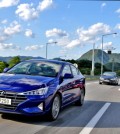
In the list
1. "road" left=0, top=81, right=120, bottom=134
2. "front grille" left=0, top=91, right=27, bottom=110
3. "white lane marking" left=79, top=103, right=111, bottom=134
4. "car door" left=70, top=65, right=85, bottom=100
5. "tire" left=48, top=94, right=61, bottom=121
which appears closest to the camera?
"road" left=0, top=81, right=120, bottom=134

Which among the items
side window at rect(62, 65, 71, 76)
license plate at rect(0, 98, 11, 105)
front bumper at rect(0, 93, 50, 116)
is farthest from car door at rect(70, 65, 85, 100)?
license plate at rect(0, 98, 11, 105)

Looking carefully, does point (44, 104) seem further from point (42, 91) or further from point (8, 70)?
point (8, 70)

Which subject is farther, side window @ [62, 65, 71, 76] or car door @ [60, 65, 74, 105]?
side window @ [62, 65, 71, 76]

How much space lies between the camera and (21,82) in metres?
8.20

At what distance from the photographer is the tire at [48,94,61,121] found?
853 centimetres

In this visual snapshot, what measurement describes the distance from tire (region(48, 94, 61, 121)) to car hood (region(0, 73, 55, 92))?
0.50m

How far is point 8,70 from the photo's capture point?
9906 millimetres

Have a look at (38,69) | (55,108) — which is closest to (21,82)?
(55,108)

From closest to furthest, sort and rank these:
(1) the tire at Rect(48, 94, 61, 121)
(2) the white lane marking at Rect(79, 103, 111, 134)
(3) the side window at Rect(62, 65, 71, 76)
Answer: (2) the white lane marking at Rect(79, 103, 111, 134) < (1) the tire at Rect(48, 94, 61, 121) < (3) the side window at Rect(62, 65, 71, 76)

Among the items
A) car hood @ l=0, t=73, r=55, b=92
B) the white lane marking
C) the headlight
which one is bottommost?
the white lane marking

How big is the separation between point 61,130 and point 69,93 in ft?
8.55

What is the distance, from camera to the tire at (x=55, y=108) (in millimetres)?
8531

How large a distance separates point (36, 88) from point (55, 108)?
977 millimetres

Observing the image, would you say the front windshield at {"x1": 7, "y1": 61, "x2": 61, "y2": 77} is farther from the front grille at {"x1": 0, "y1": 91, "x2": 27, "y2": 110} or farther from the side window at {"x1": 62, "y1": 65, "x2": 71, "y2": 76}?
the front grille at {"x1": 0, "y1": 91, "x2": 27, "y2": 110}
